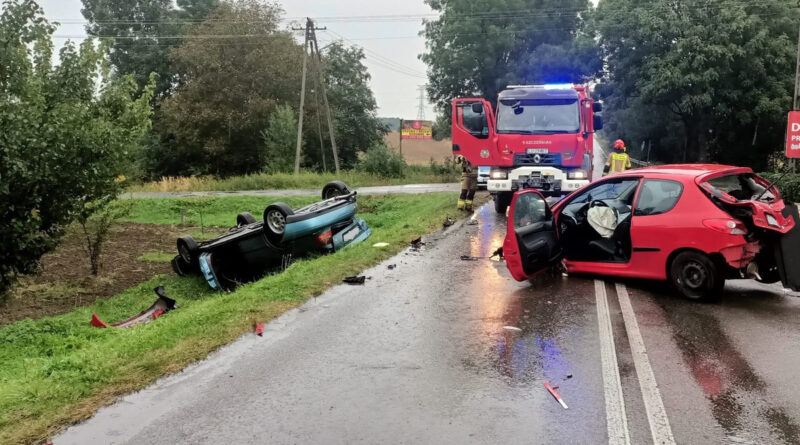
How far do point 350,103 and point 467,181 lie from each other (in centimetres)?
3427

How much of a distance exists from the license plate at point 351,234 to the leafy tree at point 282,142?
25.6 m

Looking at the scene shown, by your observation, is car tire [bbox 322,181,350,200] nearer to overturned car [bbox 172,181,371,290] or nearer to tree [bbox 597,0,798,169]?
overturned car [bbox 172,181,371,290]

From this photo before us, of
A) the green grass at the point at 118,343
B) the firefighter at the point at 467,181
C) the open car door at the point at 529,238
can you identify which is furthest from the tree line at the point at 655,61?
the green grass at the point at 118,343

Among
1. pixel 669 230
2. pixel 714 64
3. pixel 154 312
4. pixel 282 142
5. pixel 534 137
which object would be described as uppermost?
pixel 714 64

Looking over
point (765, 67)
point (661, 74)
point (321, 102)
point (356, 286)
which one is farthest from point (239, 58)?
point (356, 286)

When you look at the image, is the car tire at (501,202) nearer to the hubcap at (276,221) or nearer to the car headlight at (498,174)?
the car headlight at (498,174)

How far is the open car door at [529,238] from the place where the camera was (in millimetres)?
7293

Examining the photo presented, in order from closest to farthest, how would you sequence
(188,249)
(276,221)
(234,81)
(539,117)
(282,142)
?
1. (276,221)
2. (188,249)
3. (539,117)
4. (282,142)
5. (234,81)

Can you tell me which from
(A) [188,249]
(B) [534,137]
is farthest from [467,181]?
(A) [188,249]

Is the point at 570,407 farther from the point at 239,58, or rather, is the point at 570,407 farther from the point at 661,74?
the point at 239,58

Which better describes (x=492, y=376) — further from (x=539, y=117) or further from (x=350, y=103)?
(x=350, y=103)

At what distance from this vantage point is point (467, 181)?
14.2 m

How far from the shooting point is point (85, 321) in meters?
8.58

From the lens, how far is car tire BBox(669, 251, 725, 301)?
21.7 feet
